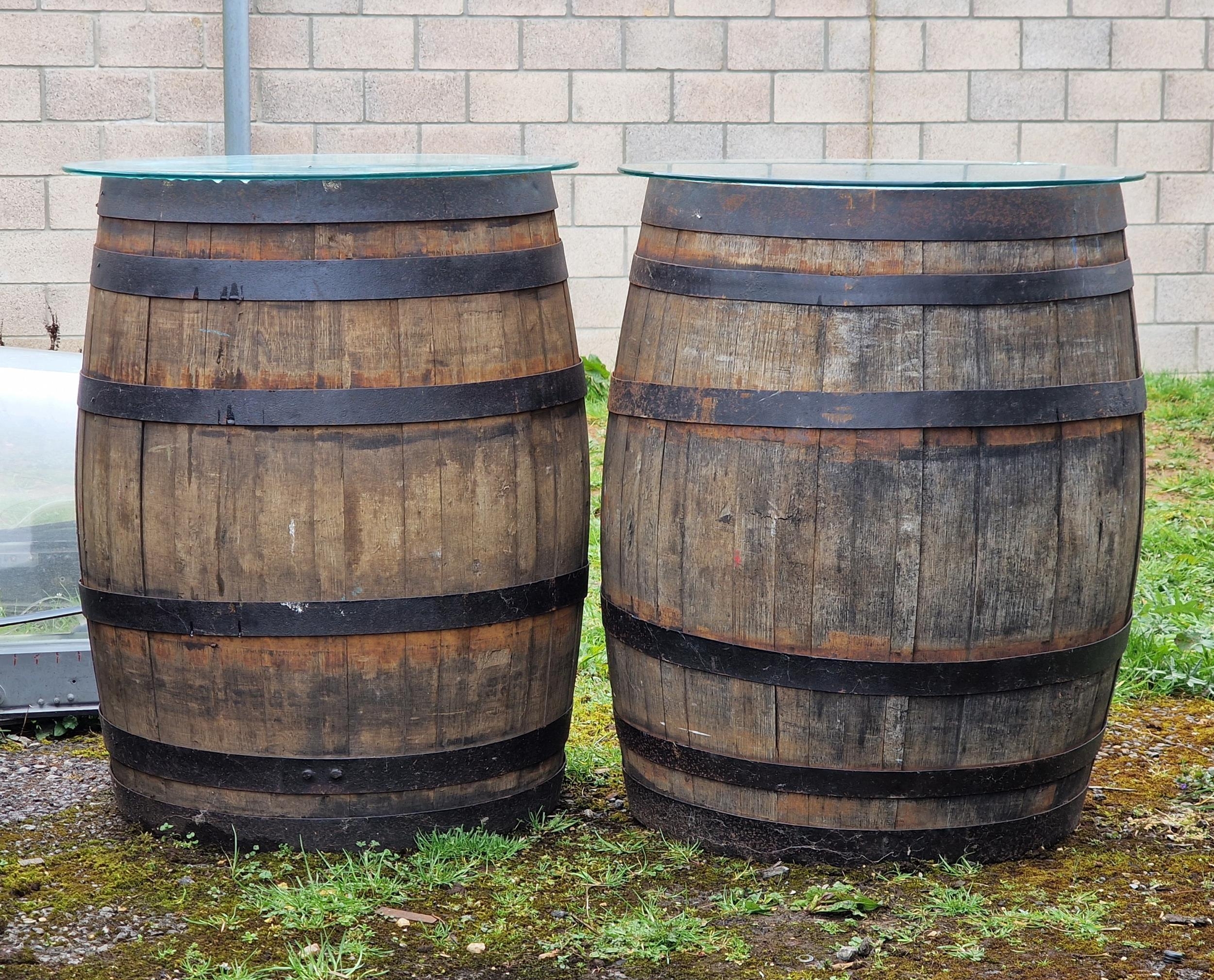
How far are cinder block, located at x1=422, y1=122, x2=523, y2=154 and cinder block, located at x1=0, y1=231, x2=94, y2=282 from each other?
→ 70.8 inches

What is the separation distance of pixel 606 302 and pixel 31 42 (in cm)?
318

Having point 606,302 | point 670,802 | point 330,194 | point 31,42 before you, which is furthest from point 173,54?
point 670,802

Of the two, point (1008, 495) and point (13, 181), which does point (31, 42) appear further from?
point (1008, 495)

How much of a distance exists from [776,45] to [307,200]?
5.31m

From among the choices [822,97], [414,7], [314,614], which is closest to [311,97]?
[414,7]

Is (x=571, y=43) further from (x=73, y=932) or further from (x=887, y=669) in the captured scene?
(x=73, y=932)

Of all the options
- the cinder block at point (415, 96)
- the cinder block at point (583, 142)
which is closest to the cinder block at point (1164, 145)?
the cinder block at point (583, 142)

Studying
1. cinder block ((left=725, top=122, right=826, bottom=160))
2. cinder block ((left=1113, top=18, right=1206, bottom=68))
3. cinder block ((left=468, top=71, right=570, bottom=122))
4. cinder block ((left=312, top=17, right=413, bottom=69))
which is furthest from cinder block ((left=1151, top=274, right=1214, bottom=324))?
cinder block ((left=312, top=17, right=413, bottom=69))

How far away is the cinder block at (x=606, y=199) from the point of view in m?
7.71

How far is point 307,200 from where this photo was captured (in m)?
2.85

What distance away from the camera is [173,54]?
7133 millimetres

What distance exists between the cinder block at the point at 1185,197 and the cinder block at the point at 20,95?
6.03 metres

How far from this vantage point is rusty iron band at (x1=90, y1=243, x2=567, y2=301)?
2857 millimetres

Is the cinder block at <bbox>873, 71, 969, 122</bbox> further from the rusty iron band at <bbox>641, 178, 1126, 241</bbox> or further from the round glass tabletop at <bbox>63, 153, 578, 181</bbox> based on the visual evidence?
the rusty iron band at <bbox>641, 178, 1126, 241</bbox>
